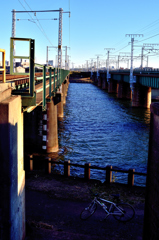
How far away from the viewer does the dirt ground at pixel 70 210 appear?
328 inches

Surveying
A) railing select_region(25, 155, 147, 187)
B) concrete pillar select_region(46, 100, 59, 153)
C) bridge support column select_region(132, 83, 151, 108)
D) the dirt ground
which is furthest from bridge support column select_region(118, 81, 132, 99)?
the dirt ground

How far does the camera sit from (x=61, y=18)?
3562 centimetres

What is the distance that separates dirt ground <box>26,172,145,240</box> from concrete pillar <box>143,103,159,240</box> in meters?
1.44

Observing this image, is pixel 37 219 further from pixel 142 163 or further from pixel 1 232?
pixel 142 163

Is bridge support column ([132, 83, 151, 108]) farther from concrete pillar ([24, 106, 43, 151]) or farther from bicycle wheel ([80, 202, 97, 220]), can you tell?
bicycle wheel ([80, 202, 97, 220])

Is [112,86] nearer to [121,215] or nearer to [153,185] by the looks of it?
[121,215]

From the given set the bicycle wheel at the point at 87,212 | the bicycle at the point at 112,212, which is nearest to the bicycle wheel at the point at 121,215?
the bicycle at the point at 112,212

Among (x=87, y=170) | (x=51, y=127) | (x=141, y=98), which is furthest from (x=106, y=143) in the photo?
(x=141, y=98)

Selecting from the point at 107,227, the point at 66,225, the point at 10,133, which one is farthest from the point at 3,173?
the point at 107,227

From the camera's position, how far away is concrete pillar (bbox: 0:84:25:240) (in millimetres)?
6000

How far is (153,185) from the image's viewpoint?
687 cm

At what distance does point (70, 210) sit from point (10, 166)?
166 inches

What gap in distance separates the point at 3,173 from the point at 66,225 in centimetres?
352

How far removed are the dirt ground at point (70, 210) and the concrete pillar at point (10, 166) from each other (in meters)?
1.68
